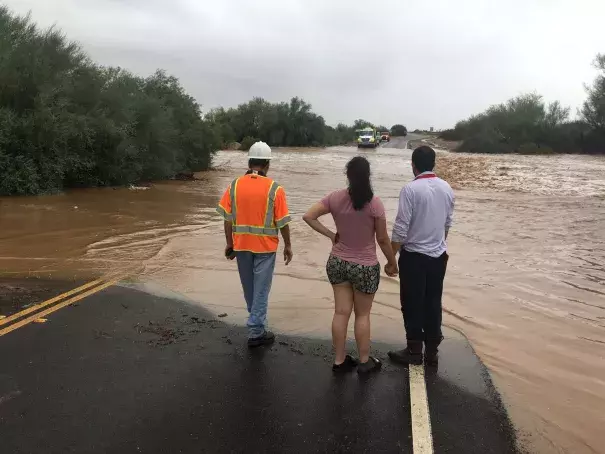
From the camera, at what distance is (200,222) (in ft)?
45.6

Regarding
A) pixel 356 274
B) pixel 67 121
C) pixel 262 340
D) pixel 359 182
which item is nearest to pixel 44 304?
pixel 262 340

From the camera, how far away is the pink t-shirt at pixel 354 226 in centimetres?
431

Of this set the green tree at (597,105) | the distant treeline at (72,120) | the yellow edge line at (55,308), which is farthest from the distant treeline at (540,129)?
the yellow edge line at (55,308)

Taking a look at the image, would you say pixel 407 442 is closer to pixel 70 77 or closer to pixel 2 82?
pixel 2 82

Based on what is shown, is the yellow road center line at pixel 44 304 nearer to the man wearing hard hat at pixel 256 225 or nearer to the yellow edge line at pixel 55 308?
the yellow edge line at pixel 55 308

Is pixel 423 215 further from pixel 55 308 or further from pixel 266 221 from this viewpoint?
pixel 55 308

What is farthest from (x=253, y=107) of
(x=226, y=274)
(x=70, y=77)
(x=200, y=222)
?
(x=226, y=274)

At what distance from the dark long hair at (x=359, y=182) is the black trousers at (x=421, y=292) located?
788mm

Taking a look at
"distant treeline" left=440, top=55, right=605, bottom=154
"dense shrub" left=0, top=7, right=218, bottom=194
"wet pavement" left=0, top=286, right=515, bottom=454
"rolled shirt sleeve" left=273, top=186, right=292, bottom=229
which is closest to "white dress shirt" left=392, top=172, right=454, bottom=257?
"rolled shirt sleeve" left=273, top=186, right=292, bottom=229

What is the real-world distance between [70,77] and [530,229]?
1631 cm

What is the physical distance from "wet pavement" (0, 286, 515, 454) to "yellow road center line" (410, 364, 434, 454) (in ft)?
0.15

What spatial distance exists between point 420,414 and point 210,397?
158cm

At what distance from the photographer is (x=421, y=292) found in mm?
4691

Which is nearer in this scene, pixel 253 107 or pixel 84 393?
pixel 84 393
